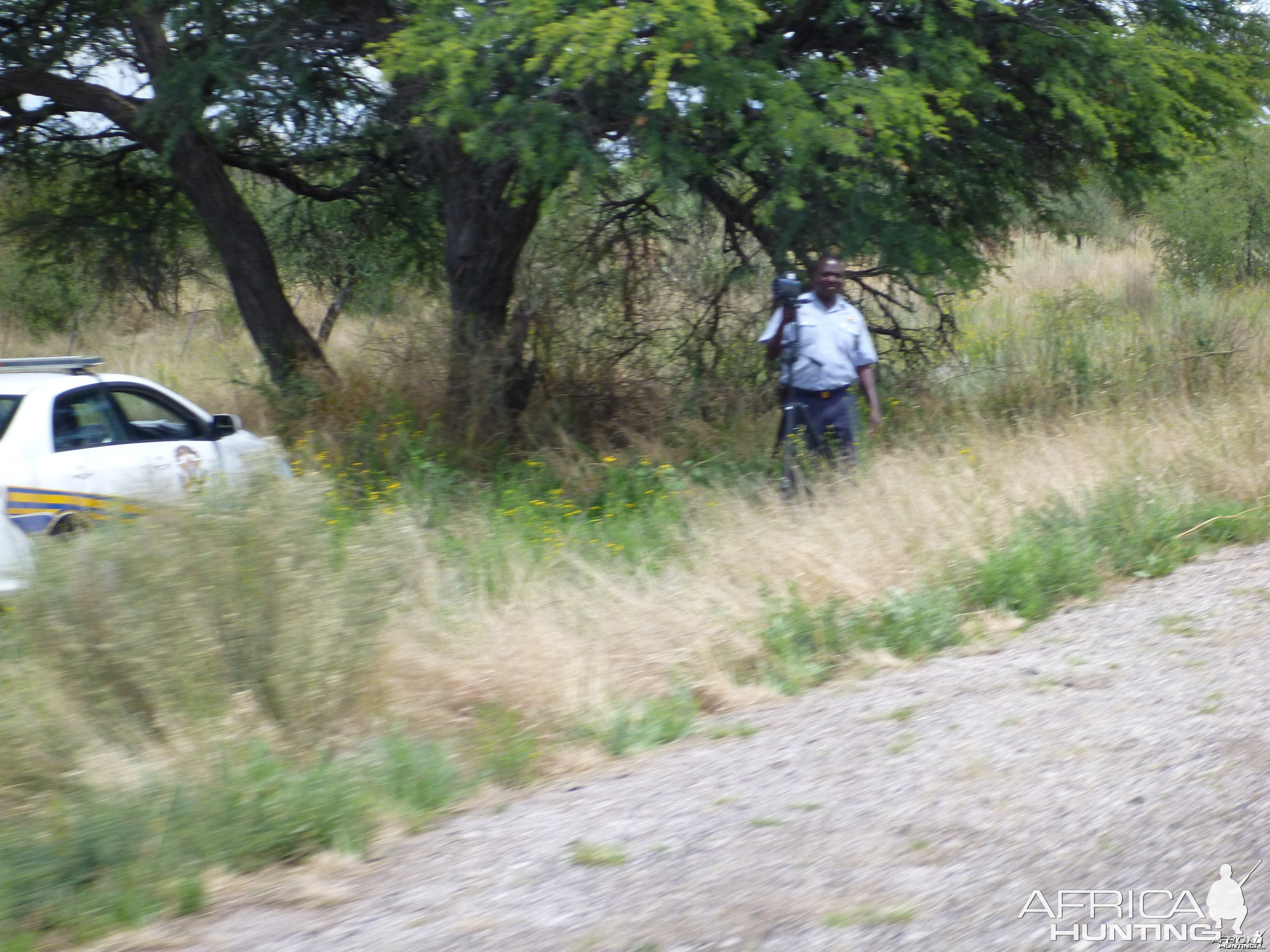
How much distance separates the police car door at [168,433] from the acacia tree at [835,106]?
2779mm

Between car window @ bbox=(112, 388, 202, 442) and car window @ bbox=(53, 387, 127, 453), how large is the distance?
0.13 meters

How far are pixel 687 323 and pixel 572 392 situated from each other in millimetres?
1362

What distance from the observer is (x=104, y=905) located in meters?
3.29

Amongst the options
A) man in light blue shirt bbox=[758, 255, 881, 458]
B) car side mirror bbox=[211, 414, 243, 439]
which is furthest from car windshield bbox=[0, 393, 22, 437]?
man in light blue shirt bbox=[758, 255, 881, 458]

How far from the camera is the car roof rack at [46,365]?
23.1 feet

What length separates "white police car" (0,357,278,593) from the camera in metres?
6.11

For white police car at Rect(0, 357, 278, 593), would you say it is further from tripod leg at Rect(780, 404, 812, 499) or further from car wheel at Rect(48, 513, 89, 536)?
tripod leg at Rect(780, 404, 812, 499)

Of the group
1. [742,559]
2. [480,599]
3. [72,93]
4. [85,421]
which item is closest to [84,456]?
[85,421]

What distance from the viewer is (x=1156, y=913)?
3.11 metres

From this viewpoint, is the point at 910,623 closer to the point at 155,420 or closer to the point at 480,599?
the point at 480,599

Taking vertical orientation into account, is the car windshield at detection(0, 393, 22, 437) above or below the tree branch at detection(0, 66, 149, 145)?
below

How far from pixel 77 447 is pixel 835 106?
216 inches

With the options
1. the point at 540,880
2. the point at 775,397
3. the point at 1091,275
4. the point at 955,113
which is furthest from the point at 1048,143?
the point at 1091,275

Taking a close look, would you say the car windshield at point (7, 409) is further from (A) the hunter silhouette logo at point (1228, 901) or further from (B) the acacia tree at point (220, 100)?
(A) the hunter silhouette logo at point (1228, 901)
